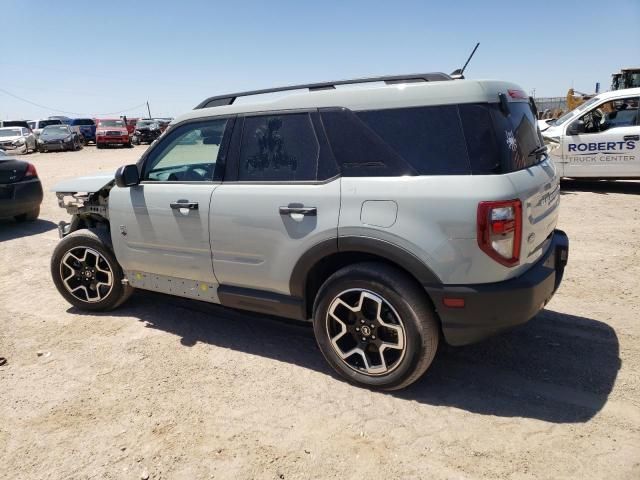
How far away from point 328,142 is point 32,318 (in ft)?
11.3

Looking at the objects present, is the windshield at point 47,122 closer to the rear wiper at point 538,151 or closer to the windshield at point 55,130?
the windshield at point 55,130

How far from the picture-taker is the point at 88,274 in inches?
181

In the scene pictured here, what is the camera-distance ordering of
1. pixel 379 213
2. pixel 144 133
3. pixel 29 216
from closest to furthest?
1. pixel 379 213
2. pixel 29 216
3. pixel 144 133

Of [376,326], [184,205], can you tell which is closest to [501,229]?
[376,326]

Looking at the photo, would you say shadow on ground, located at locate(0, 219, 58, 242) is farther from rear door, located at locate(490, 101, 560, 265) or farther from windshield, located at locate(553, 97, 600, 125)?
windshield, located at locate(553, 97, 600, 125)

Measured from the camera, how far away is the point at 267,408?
308 centimetres

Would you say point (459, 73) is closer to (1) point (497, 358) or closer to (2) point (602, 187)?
(1) point (497, 358)

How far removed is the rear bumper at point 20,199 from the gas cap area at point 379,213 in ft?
24.8

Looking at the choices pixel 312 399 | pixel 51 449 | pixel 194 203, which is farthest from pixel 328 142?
pixel 51 449

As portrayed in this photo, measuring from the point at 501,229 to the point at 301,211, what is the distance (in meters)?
1.24

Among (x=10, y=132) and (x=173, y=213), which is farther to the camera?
(x=10, y=132)

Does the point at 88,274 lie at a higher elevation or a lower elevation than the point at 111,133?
lower

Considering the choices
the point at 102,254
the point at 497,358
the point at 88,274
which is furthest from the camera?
the point at 88,274

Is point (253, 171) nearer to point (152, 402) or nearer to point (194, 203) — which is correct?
point (194, 203)
